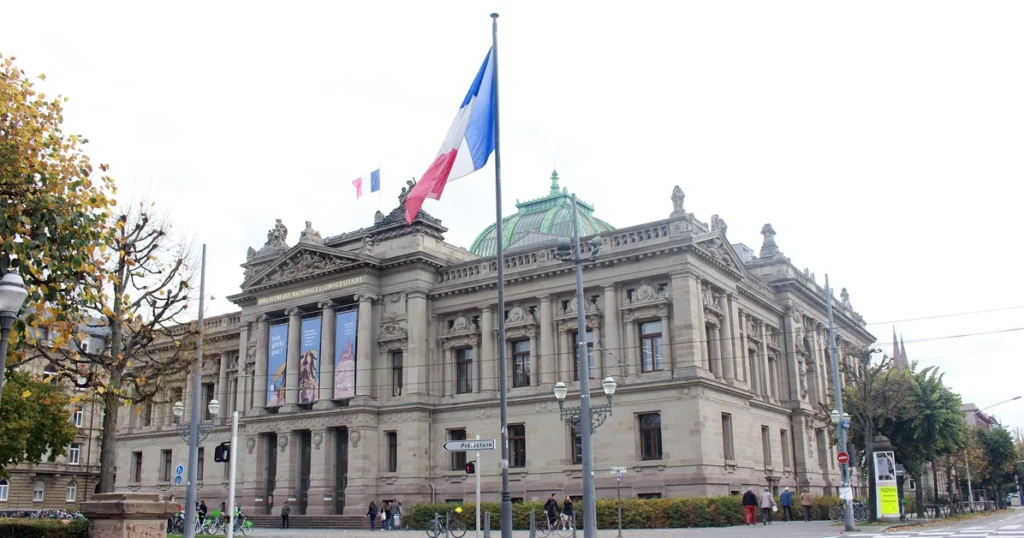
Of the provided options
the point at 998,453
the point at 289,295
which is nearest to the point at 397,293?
the point at 289,295

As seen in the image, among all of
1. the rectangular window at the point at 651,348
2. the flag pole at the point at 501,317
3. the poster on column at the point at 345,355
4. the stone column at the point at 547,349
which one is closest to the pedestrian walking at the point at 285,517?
the poster on column at the point at 345,355

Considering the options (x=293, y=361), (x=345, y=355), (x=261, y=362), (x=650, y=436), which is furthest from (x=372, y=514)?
(x=650, y=436)

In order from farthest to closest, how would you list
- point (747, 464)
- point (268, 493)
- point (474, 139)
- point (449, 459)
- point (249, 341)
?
point (249, 341) → point (268, 493) → point (449, 459) → point (747, 464) → point (474, 139)

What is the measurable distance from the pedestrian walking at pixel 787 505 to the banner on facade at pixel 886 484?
7258 millimetres

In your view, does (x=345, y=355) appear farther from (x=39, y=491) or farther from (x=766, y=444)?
(x=39, y=491)

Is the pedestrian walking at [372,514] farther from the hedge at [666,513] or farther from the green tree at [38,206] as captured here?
the green tree at [38,206]

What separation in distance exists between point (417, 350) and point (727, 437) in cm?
1770

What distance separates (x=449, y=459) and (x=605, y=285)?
13.5 m

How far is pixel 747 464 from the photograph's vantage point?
155 ft

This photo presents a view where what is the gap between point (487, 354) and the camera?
167ft

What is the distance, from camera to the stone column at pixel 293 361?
176ft

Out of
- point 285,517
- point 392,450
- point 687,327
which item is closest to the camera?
point 687,327

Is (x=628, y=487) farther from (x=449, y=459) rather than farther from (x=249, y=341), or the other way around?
(x=249, y=341)

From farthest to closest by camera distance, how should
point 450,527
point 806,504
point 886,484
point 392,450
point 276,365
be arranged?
point 276,365
point 392,450
point 806,504
point 450,527
point 886,484
